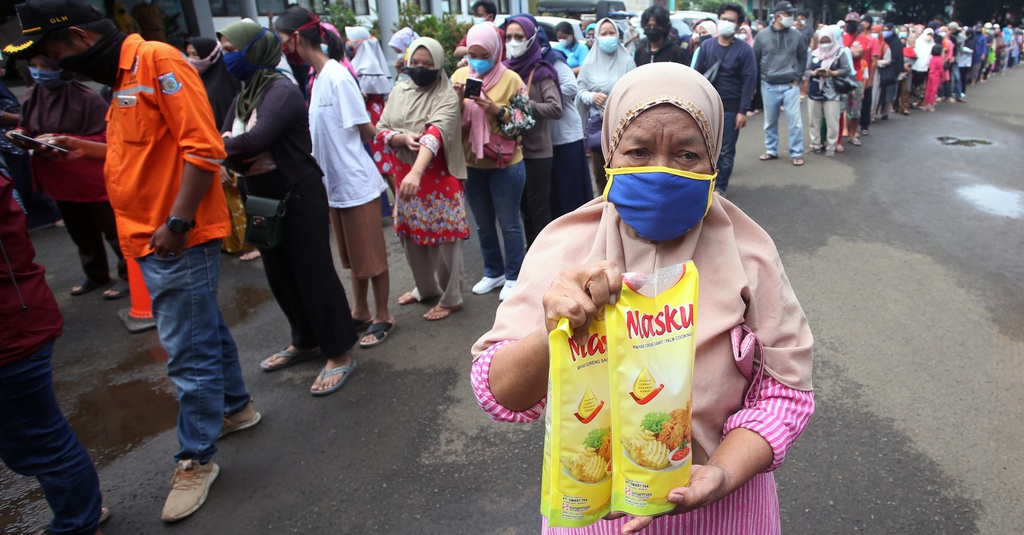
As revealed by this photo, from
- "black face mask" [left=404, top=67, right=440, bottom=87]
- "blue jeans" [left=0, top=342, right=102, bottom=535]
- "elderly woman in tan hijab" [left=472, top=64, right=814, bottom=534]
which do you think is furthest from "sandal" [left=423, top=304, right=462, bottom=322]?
"elderly woman in tan hijab" [left=472, top=64, right=814, bottom=534]

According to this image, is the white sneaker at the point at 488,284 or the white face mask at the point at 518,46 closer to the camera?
the white face mask at the point at 518,46

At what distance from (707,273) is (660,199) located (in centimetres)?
19

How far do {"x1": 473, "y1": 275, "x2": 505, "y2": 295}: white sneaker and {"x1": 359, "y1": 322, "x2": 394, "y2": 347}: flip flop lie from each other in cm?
85

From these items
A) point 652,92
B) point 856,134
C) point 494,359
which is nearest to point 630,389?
point 494,359

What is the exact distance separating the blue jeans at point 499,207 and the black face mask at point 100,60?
7.99 ft

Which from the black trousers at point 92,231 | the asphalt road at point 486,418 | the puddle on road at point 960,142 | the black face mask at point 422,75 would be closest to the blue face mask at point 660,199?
the asphalt road at point 486,418

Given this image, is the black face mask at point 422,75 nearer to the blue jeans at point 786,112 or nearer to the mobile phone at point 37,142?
the mobile phone at point 37,142

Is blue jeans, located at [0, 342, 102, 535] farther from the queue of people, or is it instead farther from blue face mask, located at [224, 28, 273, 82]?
blue face mask, located at [224, 28, 273, 82]

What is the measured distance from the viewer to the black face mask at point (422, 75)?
4109 mm

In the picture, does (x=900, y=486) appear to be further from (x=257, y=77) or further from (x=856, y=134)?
(x=856, y=134)

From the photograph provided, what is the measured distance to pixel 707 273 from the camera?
4.37ft

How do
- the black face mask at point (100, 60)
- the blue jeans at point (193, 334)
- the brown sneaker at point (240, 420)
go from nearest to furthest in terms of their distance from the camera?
the black face mask at point (100, 60), the blue jeans at point (193, 334), the brown sneaker at point (240, 420)

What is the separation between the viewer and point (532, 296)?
1399mm

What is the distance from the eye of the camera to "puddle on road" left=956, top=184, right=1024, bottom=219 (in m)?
6.75
